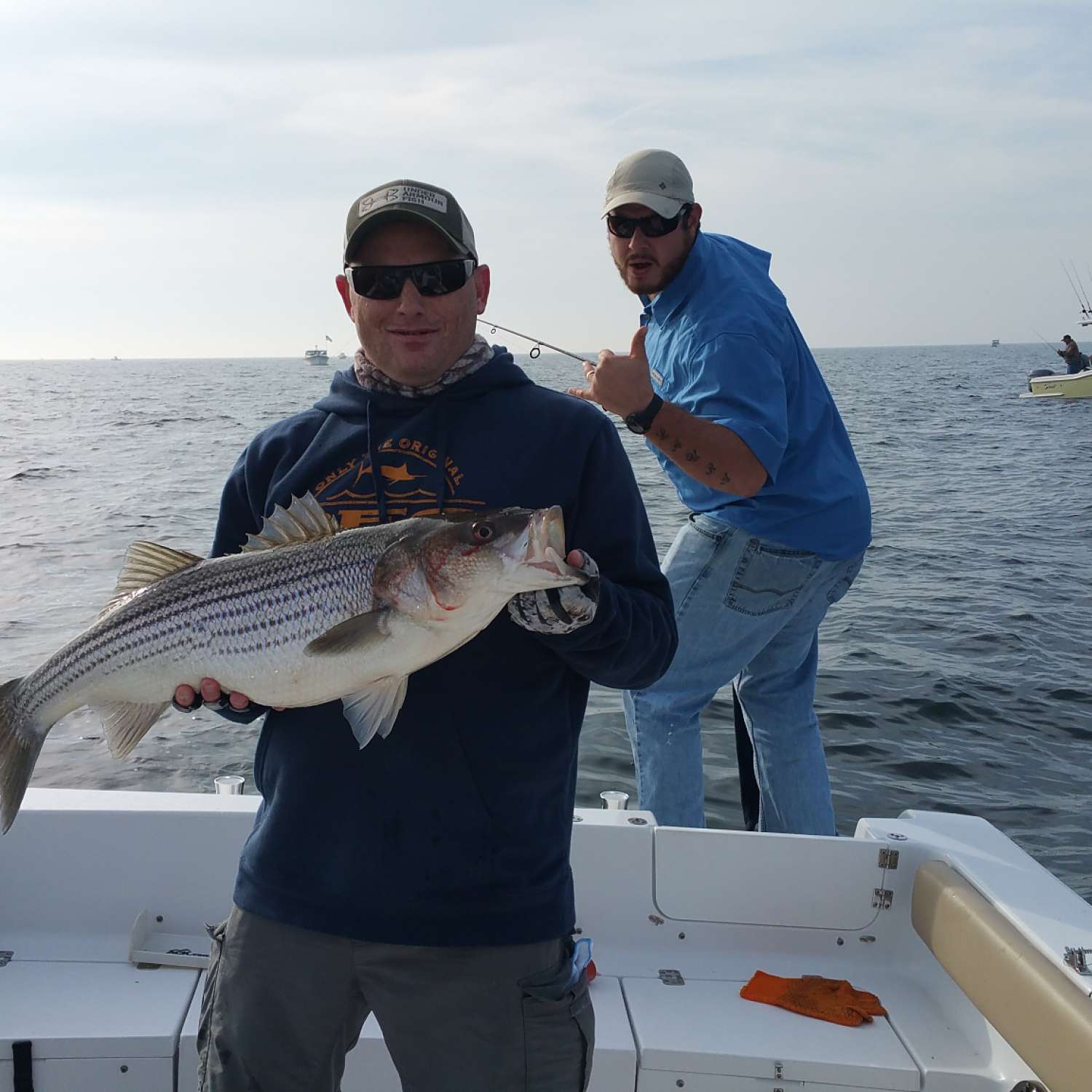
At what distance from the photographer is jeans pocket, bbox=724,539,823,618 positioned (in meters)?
4.61

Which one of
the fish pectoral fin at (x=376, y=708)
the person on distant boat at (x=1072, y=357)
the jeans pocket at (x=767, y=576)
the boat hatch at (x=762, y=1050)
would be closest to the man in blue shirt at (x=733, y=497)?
the jeans pocket at (x=767, y=576)

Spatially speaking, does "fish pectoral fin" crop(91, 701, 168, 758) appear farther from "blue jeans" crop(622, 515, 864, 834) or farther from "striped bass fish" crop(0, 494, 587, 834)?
"blue jeans" crop(622, 515, 864, 834)

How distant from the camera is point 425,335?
9.43ft

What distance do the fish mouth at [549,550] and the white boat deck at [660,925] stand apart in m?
2.08

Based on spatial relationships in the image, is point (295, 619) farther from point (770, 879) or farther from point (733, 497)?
point (770, 879)

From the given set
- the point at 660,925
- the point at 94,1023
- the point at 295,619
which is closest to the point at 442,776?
the point at 295,619

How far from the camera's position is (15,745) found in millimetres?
2938

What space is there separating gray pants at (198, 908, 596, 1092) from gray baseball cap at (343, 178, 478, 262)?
176 cm

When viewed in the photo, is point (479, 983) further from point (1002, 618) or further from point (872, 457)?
point (872, 457)

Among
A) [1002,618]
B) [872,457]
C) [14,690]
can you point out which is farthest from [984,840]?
[872,457]

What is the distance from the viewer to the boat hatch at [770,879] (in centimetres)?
430

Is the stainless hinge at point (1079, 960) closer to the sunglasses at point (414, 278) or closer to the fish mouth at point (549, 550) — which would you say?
the fish mouth at point (549, 550)

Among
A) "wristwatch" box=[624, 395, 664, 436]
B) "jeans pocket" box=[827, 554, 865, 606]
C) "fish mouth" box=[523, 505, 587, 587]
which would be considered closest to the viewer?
"fish mouth" box=[523, 505, 587, 587]

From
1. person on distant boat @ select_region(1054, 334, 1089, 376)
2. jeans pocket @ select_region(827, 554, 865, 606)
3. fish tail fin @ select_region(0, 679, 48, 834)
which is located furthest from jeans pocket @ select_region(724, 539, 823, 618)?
person on distant boat @ select_region(1054, 334, 1089, 376)
